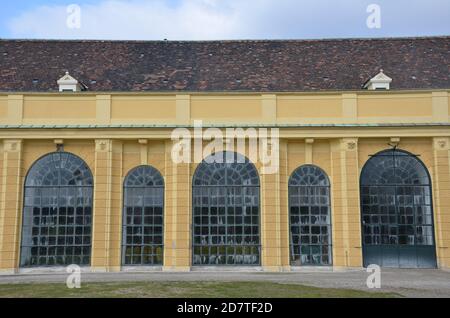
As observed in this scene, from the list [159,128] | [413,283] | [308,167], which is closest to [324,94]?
[308,167]

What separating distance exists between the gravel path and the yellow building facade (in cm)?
169

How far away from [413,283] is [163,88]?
1545cm

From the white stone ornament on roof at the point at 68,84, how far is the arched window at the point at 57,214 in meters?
3.62

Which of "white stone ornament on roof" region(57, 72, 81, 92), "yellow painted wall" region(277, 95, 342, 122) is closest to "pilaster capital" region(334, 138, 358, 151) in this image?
"yellow painted wall" region(277, 95, 342, 122)

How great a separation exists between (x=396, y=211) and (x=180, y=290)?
42.8 ft

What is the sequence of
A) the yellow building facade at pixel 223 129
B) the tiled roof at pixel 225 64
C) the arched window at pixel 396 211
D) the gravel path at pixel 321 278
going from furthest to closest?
the tiled roof at pixel 225 64 < the arched window at pixel 396 211 < the yellow building facade at pixel 223 129 < the gravel path at pixel 321 278

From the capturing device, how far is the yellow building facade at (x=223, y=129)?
2598 centimetres

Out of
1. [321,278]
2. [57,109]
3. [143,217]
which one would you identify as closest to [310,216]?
[321,278]

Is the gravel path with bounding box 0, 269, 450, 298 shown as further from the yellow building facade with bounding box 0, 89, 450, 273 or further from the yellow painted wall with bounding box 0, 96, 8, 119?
the yellow painted wall with bounding box 0, 96, 8, 119

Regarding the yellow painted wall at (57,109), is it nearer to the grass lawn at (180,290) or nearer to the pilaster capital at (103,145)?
the pilaster capital at (103,145)

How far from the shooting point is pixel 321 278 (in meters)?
21.9

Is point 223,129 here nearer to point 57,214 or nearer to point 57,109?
point 57,109

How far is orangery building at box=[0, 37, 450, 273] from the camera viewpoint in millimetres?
26078

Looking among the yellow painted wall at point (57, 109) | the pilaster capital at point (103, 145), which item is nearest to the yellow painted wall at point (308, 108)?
the pilaster capital at point (103, 145)
